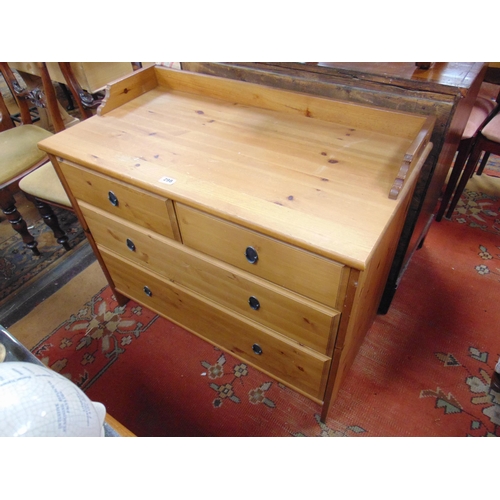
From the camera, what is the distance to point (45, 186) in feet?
5.42

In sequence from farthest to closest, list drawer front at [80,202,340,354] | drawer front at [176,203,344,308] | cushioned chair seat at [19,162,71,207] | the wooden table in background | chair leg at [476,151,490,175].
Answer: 1. the wooden table in background
2. chair leg at [476,151,490,175]
3. cushioned chair seat at [19,162,71,207]
4. drawer front at [80,202,340,354]
5. drawer front at [176,203,344,308]

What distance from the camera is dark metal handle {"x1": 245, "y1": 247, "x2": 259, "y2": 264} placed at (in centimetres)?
94

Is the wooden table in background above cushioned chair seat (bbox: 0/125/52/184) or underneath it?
above

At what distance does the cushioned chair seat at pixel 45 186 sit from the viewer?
1.62m

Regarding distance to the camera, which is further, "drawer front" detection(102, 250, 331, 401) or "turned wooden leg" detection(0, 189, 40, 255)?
"turned wooden leg" detection(0, 189, 40, 255)

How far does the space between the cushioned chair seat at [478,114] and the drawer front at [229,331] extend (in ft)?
4.40

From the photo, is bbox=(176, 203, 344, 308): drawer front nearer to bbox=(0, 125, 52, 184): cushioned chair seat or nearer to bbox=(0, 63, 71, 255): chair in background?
bbox=(0, 63, 71, 255): chair in background

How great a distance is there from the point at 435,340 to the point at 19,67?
8.95 feet

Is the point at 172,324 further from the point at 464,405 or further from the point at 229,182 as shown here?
the point at 464,405

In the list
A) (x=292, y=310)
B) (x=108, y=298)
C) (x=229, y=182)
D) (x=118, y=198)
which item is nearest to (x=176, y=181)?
(x=229, y=182)

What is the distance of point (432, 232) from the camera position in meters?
2.07

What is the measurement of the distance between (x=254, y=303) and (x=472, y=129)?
4.71 ft

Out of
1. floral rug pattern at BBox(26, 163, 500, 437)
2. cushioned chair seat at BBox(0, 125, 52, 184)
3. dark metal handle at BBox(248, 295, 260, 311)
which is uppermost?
cushioned chair seat at BBox(0, 125, 52, 184)

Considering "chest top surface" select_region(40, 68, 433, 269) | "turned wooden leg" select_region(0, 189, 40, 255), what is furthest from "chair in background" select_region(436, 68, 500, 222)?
"turned wooden leg" select_region(0, 189, 40, 255)
